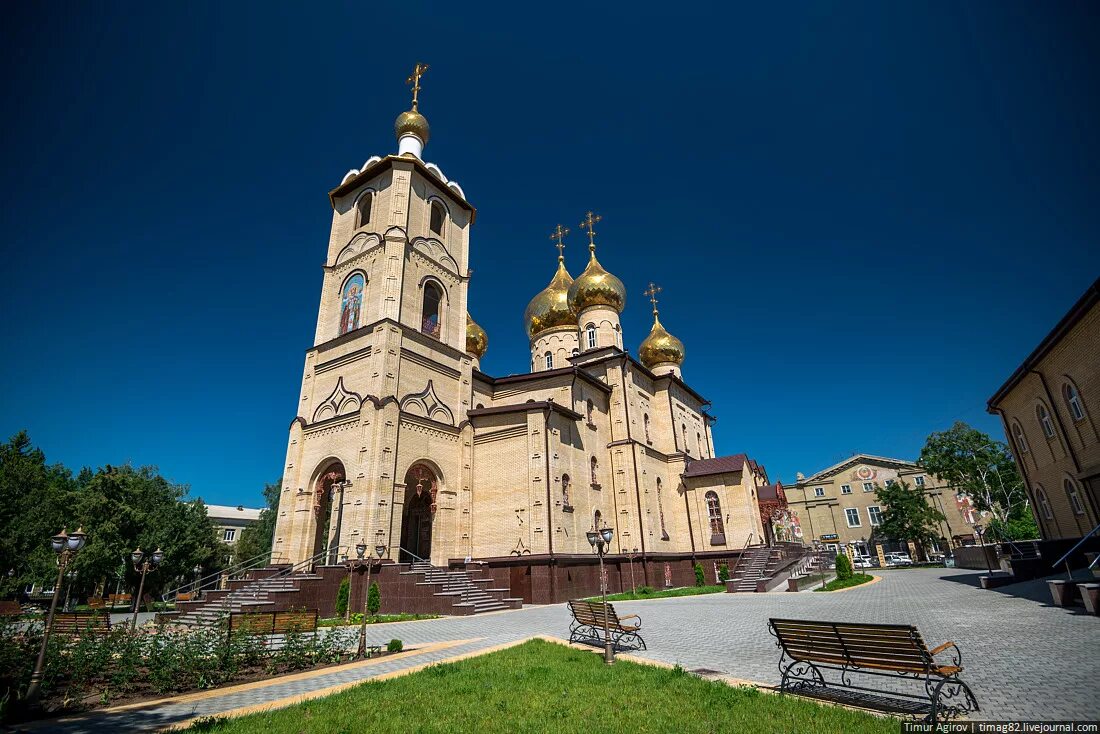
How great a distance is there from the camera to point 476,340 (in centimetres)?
3488

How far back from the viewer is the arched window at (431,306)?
81.9ft

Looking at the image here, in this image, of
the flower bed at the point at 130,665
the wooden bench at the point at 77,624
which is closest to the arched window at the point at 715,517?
the flower bed at the point at 130,665

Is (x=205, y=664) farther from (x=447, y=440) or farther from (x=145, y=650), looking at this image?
(x=447, y=440)

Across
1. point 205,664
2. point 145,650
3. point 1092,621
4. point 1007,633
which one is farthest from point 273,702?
point 1092,621

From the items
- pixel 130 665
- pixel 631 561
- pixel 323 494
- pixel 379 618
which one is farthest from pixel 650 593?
pixel 130 665

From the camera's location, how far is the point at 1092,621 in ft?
29.9

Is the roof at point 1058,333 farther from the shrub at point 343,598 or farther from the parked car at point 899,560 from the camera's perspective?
the parked car at point 899,560

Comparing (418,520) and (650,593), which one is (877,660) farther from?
(418,520)

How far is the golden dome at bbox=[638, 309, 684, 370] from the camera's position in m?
37.9

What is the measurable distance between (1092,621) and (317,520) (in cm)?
2245

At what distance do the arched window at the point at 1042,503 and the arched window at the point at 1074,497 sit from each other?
2.23 meters

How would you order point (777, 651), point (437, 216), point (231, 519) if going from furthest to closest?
point (231, 519), point (437, 216), point (777, 651)

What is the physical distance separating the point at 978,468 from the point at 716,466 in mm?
22907

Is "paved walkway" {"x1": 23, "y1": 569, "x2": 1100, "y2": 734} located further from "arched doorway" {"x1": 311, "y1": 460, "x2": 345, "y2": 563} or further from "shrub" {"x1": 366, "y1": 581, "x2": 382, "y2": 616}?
"arched doorway" {"x1": 311, "y1": 460, "x2": 345, "y2": 563}
